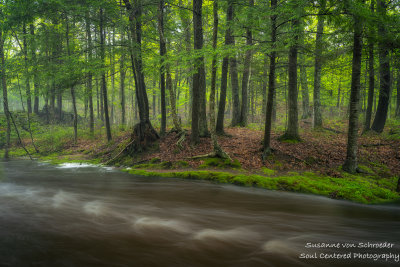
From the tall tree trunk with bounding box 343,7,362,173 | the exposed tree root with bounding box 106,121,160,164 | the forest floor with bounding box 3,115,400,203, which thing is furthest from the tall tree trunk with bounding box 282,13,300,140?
the exposed tree root with bounding box 106,121,160,164

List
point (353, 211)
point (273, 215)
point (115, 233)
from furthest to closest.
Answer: point (353, 211) → point (273, 215) → point (115, 233)

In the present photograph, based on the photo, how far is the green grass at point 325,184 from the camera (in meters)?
6.23

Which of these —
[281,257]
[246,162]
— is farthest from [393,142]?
[281,257]

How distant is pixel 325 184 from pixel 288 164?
2178 millimetres

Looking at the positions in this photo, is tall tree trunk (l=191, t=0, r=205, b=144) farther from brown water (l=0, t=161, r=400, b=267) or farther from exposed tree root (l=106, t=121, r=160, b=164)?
brown water (l=0, t=161, r=400, b=267)

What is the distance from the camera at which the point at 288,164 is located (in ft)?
30.2

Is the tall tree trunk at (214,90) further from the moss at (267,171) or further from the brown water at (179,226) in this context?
the brown water at (179,226)

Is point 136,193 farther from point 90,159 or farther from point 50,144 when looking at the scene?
point 50,144

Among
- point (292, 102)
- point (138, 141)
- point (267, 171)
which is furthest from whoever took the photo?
Result: point (138, 141)

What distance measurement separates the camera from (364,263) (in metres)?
2.76

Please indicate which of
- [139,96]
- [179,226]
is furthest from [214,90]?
[179,226]

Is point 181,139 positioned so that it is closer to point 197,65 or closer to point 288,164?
point 197,65

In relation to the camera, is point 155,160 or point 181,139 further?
point 181,139

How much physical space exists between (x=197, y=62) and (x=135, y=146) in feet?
21.8
